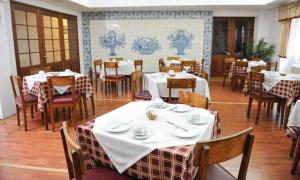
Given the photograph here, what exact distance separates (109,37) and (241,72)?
4.36 meters

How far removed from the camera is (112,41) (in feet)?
25.9

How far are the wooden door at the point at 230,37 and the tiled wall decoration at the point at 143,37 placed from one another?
305 mm

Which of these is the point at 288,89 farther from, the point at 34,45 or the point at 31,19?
the point at 31,19

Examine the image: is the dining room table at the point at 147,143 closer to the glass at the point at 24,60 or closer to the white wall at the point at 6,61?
the white wall at the point at 6,61

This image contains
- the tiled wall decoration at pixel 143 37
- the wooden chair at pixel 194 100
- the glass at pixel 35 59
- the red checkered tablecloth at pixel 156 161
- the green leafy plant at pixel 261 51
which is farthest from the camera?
the tiled wall decoration at pixel 143 37

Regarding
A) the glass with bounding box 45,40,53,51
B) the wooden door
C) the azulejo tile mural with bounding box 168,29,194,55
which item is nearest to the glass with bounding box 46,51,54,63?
the glass with bounding box 45,40,53,51

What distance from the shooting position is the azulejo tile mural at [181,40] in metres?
7.68

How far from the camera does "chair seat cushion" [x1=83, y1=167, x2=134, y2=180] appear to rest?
1.44 m

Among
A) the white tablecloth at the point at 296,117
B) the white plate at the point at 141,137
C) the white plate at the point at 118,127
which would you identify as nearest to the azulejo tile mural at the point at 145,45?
the white tablecloth at the point at 296,117

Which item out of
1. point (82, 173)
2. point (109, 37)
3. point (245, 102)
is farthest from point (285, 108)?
point (109, 37)

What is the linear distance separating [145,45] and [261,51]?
3.59m

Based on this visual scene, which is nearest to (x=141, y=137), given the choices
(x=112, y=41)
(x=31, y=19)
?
(x=31, y=19)

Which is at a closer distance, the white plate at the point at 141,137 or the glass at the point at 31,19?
Result: the white plate at the point at 141,137

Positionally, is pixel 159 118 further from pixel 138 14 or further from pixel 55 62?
pixel 138 14
